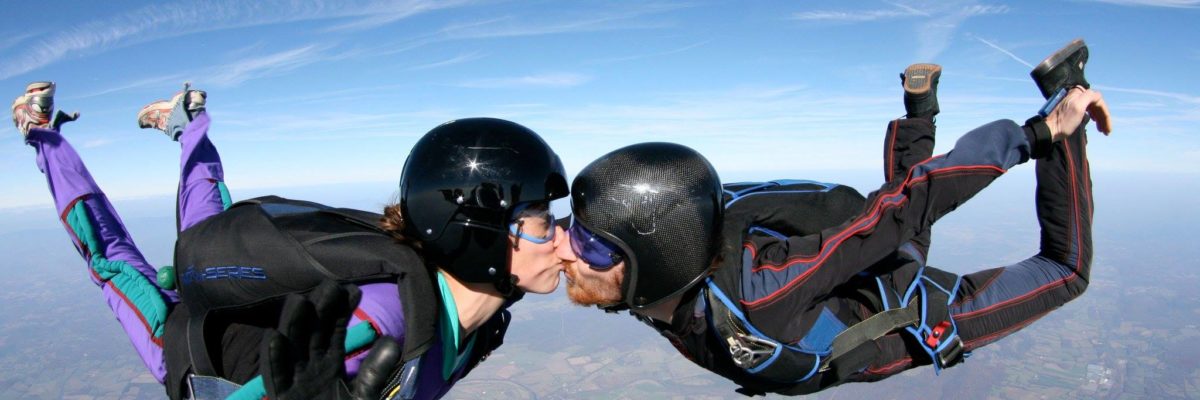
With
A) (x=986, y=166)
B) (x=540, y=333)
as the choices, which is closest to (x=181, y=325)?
(x=986, y=166)

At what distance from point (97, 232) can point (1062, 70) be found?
169 inches

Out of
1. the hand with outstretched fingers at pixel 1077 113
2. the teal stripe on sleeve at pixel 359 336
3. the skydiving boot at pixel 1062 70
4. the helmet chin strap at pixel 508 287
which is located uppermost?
the skydiving boot at pixel 1062 70

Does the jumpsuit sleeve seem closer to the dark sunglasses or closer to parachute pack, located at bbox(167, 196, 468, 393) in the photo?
the dark sunglasses

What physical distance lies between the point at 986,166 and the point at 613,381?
36.0 meters

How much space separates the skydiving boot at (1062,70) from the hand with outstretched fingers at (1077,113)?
1.6 inches

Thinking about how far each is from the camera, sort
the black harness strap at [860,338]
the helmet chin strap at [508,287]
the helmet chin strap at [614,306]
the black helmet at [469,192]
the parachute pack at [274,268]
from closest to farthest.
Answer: the parachute pack at [274,268], the black helmet at [469,192], the helmet chin strap at [508,287], the helmet chin strap at [614,306], the black harness strap at [860,338]

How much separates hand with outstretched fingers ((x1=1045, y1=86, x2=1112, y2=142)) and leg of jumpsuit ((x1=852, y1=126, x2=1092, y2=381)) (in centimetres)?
42

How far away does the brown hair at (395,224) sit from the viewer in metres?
1.97

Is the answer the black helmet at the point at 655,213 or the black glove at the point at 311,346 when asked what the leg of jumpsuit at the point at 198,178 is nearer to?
the black glove at the point at 311,346

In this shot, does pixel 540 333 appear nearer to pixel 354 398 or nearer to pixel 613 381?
pixel 613 381

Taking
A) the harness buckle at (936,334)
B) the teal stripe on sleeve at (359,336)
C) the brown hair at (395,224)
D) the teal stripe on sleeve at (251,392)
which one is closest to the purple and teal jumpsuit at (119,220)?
the teal stripe on sleeve at (251,392)

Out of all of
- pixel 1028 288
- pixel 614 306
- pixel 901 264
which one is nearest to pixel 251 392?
pixel 614 306

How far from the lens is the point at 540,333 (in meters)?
46.2

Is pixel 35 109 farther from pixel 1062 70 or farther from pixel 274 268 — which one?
pixel 1062 70
